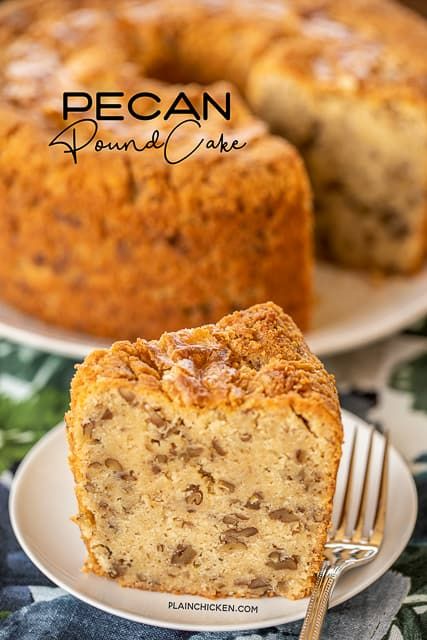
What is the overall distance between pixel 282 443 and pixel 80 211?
1328mm

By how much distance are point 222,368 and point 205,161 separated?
1.13 m

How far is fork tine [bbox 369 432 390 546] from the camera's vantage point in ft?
7.32

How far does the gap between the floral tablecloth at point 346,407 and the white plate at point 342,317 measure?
0.10 m

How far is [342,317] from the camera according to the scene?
3.37m

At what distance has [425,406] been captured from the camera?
2992mm

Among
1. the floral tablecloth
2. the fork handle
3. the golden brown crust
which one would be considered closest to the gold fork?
the fork handle

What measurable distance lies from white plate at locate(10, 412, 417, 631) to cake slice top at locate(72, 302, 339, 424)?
396mm

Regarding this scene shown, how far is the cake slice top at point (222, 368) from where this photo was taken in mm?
1974

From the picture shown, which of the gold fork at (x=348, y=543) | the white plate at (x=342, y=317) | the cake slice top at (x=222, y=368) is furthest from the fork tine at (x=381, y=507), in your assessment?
the white plate at (x=342, y=317)

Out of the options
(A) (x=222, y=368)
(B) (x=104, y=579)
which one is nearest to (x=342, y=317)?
(A) (x=222, y=368)

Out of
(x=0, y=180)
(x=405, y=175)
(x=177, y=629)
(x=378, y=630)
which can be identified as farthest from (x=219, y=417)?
(x=405, y=175)

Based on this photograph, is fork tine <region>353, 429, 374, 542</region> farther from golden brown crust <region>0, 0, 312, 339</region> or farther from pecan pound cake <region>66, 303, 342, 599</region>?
golden brown crust <region>0, 0, 312, 339</region>

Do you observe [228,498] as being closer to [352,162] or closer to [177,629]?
[177,629]

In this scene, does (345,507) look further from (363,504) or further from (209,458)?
(209,458)
